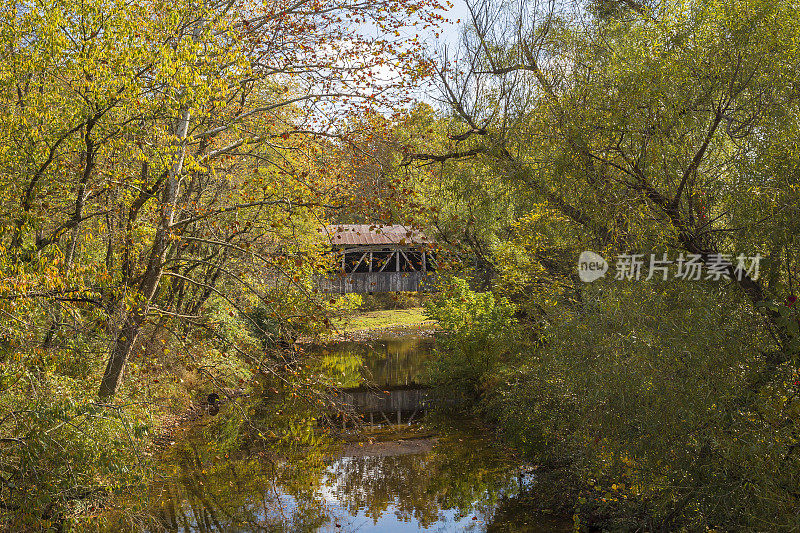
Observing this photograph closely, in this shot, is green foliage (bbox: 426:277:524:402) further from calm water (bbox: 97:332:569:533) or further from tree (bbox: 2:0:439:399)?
tree (bbox: 2:0:439:399)

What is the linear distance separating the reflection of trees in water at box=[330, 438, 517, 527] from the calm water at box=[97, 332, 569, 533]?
0.04 feet

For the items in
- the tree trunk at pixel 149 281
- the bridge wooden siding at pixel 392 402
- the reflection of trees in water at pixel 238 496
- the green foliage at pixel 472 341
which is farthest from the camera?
Result: the bridge wooden siding at pixel 392 402

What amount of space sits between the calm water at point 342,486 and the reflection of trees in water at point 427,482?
0.5 inches

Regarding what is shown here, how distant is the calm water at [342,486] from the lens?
765cm

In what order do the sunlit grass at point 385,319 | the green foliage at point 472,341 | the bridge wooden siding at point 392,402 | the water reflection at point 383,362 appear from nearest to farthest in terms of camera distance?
the green foliage at point 472,341, the bridge wooden siding at point 392,402, the water reflection at point 383,362, the sunlit grass at point 385,319

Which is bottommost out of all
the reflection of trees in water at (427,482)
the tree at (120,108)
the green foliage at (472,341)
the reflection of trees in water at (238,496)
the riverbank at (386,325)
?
the reflection of trees in water at (238,496)

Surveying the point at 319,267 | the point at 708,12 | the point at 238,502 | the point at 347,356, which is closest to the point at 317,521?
the point at 238,502

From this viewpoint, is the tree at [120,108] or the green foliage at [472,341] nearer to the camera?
the tree at [120,108]

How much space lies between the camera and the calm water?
7.65 metres

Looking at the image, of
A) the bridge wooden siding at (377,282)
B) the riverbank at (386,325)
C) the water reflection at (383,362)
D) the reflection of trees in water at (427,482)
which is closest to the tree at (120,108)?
the reflection of trees in water at (427,482)

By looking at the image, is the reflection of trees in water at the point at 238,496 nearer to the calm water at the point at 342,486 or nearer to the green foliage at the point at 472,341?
the calm water at the point at 342,486

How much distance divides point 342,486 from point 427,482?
1192mm

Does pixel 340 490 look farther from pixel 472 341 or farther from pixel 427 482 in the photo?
pixel 472 341

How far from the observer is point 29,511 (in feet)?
16.9
